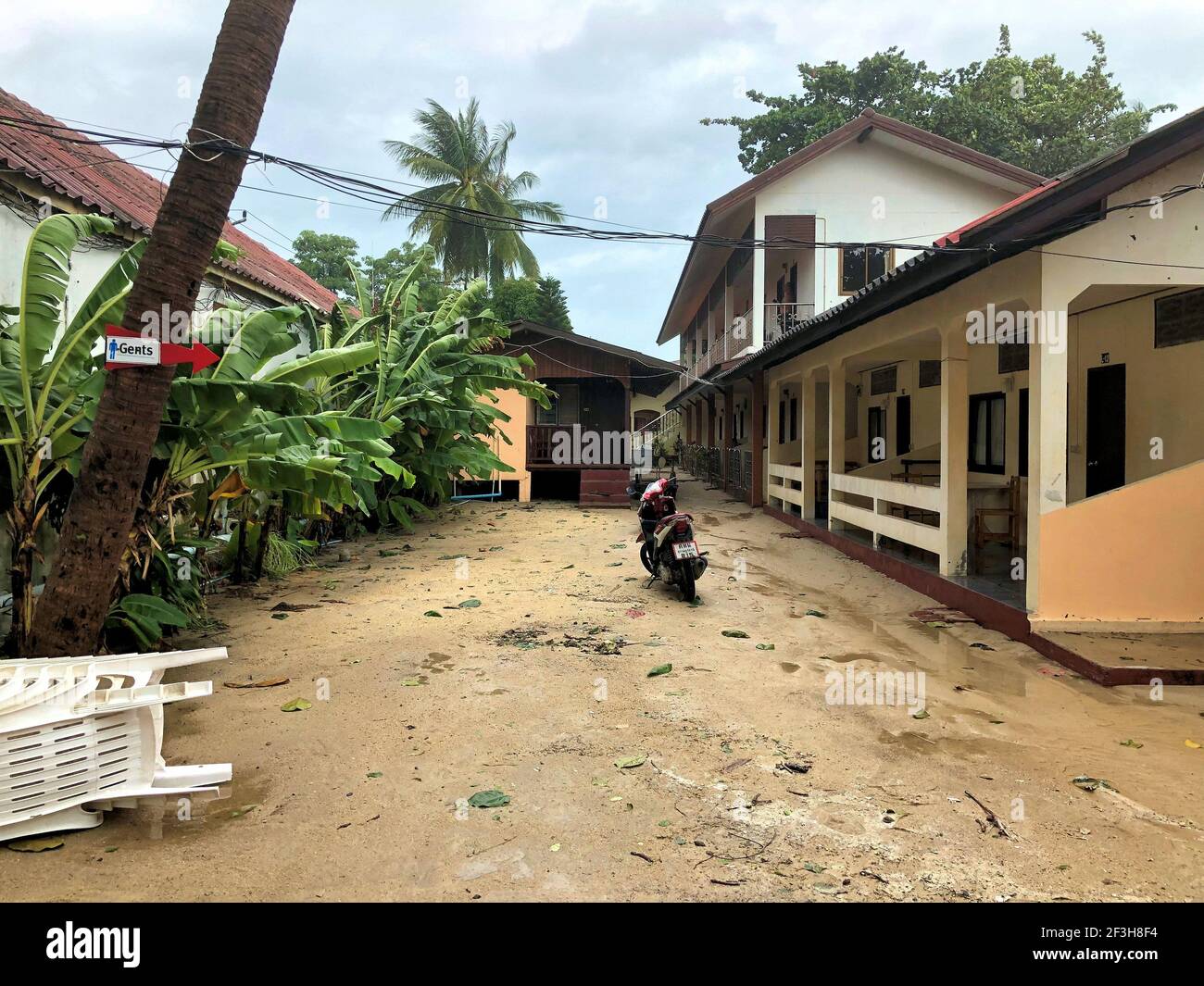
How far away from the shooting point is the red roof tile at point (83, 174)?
23.2ft

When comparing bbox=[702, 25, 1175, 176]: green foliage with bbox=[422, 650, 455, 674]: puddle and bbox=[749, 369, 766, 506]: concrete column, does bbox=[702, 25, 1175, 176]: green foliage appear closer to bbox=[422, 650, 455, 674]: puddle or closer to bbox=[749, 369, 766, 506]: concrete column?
bbox=[749, 369, 766, 506]: concrete column

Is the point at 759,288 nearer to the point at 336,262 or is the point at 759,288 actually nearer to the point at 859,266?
the point at 859,266

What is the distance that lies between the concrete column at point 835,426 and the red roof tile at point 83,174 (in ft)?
27.9

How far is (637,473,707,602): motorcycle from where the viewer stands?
8.41 metres

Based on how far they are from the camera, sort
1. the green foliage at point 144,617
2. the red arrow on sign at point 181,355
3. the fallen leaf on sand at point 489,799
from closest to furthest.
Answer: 1. the fallen leaf on sand at point 489,799
2. the red arrow on sign at point 181,355
3. the green foliage at point 144,617

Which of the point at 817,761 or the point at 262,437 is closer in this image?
the point at 817,761

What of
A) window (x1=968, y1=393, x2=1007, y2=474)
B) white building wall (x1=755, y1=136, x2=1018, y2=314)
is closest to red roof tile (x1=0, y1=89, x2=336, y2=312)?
window (x1=968, y1=393, x2=1007, y2=474)

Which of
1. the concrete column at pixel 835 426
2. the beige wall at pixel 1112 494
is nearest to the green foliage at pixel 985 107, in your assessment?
the concrete column at pixel 835 426

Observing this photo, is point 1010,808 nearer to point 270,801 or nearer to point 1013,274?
point 270,801

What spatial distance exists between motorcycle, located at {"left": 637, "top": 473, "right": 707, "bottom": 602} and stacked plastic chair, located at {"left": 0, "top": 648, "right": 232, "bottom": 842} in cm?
526

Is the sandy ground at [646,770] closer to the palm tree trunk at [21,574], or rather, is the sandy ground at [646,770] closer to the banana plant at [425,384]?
the palm tree trunk at [21,574]

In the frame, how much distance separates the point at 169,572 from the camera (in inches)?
266
